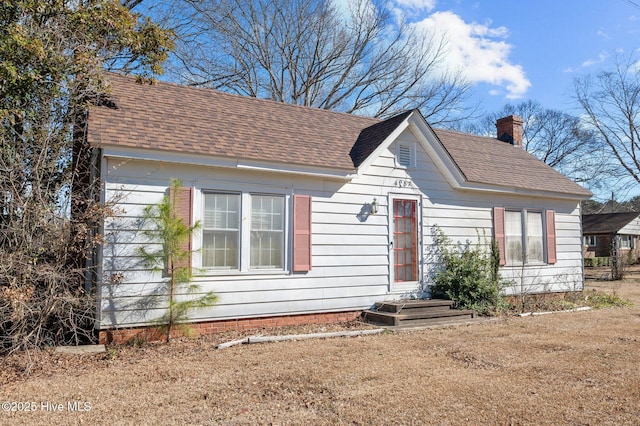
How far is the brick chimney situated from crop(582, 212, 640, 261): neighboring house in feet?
85.0

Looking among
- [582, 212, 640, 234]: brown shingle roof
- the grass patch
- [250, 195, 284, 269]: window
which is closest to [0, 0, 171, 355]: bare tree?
[250, 195, 284, 269]: window

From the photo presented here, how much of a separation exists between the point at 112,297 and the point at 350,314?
4490 mm

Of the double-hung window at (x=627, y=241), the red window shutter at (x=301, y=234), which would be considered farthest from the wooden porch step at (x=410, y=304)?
the double-hung window at (x=627, y=241)

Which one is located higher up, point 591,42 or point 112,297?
point 591,42

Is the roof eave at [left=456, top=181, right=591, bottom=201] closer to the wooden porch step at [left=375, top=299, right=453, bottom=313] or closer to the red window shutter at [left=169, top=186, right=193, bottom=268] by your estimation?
the wooden porch step at [left=375, top=299, right=453, bottom=313]

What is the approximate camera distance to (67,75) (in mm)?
6809

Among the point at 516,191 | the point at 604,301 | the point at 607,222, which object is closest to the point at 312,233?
the point at 516,191

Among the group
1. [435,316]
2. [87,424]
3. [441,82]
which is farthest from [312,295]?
[441,82]

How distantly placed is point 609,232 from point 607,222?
5.89 feet

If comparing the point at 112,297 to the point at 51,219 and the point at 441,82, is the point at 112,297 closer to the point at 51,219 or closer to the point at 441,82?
the point at 51,219

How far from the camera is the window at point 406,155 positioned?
10211 millimetres

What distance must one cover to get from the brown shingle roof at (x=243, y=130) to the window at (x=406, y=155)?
581mm

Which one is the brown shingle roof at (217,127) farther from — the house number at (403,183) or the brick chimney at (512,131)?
the brick chimney at (512,131)

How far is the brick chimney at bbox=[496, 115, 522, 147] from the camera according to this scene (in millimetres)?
15648
